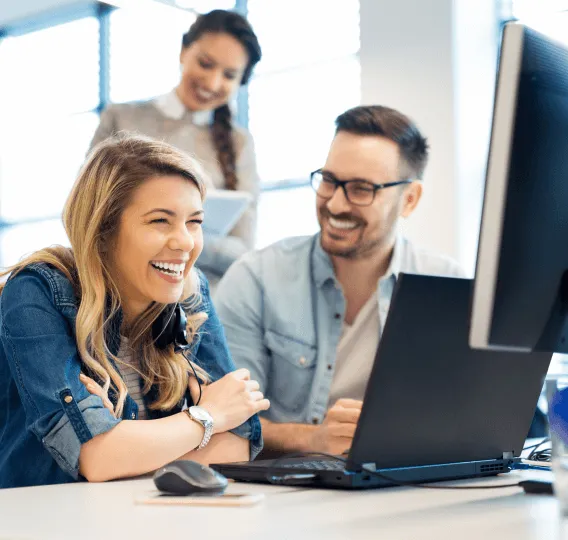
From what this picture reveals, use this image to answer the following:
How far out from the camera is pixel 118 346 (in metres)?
1.64

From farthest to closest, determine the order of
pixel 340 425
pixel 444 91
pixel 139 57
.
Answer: pixel 139 57 < pixel 444 91 < pixel 340 425

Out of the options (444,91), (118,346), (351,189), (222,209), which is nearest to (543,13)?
(444,91)

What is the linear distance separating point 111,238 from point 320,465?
68cm

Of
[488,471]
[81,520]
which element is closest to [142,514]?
[81,520]

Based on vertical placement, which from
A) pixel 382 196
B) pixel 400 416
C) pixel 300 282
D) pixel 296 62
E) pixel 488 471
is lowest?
pixel 488 471

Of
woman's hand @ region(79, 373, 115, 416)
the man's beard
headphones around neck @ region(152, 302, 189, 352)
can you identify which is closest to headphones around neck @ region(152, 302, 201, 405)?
headphones around neck @ region(152, 302, 189, 352)

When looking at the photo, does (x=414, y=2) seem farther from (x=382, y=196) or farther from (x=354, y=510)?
(x=354, y=510)

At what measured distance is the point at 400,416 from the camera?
1.10 m

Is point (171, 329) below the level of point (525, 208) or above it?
below

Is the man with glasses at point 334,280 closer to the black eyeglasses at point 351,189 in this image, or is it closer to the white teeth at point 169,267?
the black eyeglasses at point 351,189

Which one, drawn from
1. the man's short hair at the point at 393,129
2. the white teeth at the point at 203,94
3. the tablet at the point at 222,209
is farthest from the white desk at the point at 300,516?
the white teeth at the point at 203,94

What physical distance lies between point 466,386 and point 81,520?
0.53 meters

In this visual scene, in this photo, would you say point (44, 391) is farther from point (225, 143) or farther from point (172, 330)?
point (225, 143)

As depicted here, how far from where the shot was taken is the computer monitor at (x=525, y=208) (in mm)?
892
